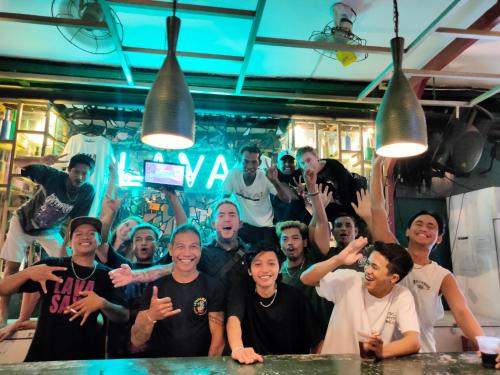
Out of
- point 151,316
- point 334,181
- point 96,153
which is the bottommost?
point 151,316

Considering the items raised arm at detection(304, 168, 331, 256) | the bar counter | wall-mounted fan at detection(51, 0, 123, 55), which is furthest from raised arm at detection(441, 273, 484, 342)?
wall-mounted fan at detection(51, 0, 123, 55)

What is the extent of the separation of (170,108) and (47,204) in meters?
2.57

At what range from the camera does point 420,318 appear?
2.40m

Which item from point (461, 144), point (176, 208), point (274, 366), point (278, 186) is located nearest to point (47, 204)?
point (176, 208)

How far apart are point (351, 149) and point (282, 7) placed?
2.46 m

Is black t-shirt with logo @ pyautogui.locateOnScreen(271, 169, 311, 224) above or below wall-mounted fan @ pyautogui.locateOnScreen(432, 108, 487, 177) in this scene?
below

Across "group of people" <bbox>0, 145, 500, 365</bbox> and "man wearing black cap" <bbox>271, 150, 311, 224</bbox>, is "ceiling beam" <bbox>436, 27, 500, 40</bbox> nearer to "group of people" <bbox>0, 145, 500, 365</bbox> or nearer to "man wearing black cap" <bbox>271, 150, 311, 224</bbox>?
"group of people" <bbox>0, 145, 500, 365</bbox>

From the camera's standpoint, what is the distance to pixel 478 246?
4664 millimetres

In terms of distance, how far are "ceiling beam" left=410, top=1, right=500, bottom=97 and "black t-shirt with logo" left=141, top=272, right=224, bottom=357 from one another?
9.71 ft

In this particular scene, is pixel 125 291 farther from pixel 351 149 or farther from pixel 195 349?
pixel 351 149

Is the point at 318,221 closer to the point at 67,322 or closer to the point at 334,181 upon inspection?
the point at 334,181

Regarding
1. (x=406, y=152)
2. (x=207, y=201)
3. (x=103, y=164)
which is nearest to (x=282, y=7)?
(x=406, y=152)

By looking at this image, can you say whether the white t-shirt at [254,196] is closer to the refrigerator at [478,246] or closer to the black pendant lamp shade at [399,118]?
the black pendant lamp shade at [399,118]

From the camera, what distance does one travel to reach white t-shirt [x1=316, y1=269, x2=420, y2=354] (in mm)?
2061
